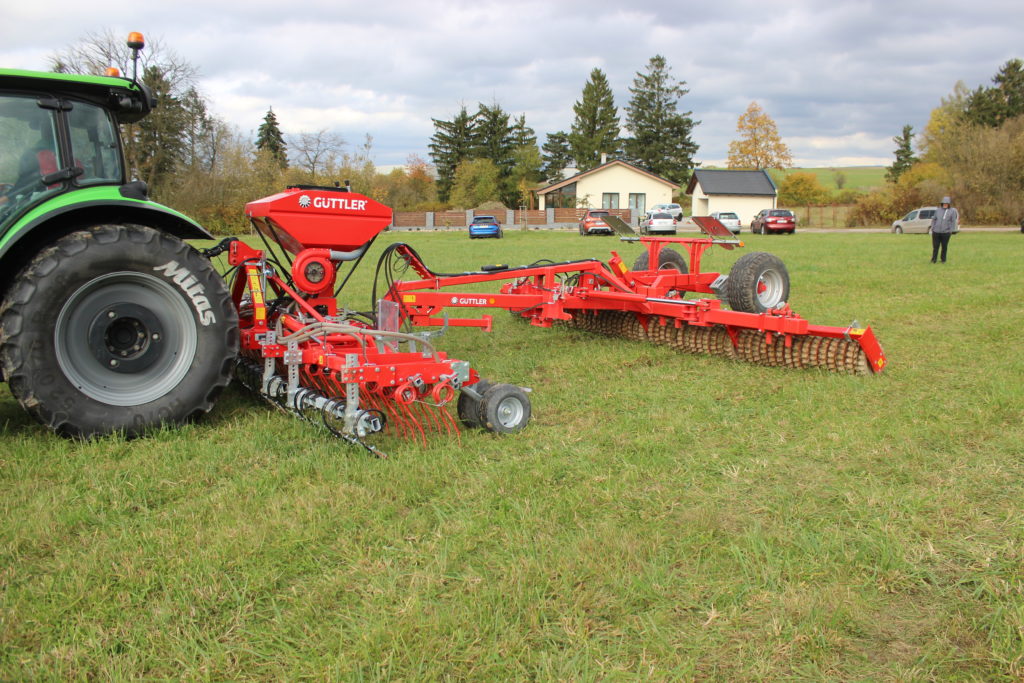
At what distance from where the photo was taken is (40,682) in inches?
84.6

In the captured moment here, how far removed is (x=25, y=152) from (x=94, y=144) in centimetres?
36

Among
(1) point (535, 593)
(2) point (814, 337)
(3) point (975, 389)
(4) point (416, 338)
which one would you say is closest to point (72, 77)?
(4) point (416, 338)

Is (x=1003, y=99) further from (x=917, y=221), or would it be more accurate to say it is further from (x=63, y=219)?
(x=63, y=219)

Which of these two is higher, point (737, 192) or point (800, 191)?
point (800, 191)

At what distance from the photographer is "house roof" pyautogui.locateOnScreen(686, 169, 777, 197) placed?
52.1 m

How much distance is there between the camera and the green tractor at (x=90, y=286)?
3801 mm

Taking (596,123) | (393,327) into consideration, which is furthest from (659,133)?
(393,327)

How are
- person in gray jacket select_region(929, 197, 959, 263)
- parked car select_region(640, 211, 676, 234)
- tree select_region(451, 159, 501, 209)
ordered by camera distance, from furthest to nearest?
tree select_region(451, 159, 501, 209) → parked car select_region(640, 211, 676, 234) → person in gray jacket select_region(929, 197, 959, 263)

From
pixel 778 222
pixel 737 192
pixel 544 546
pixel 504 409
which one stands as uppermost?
pixel 737 192

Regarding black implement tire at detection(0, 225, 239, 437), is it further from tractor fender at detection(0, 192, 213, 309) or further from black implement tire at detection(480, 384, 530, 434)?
black implement tire at detection(480, 384, 530, 434)

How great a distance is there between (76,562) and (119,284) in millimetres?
1879

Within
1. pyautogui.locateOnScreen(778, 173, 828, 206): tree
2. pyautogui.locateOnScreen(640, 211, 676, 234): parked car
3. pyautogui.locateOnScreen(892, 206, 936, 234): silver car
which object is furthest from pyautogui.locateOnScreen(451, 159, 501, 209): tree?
pyautogui.locateOnScreen(892, 206, 936, 234): silver car

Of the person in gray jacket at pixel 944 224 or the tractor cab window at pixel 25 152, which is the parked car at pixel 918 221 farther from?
the tractor cab window at pixel 25 152

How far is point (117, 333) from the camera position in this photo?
163 inches
